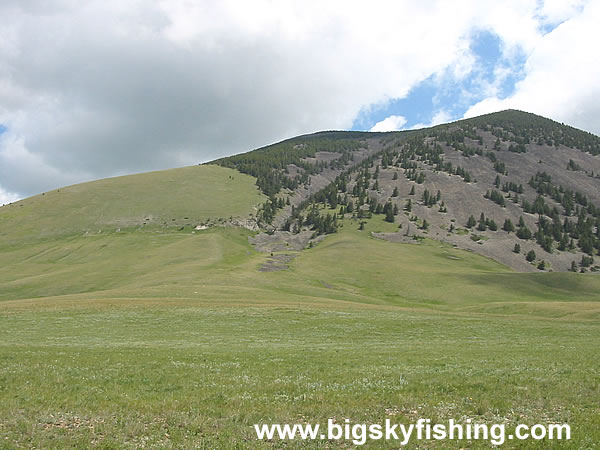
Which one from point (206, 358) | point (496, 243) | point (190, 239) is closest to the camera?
point (206, 358)

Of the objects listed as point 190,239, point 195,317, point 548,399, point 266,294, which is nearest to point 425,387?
point 548,399

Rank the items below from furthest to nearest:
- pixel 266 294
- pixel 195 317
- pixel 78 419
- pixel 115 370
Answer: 1. pixel 266 294
2. pixel 195 317
3. pixel 115 370
4. pixel 78 419

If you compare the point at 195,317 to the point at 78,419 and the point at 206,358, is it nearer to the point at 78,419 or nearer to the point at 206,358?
the point at 206,358

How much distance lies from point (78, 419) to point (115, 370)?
7818 mm

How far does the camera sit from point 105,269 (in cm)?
12575

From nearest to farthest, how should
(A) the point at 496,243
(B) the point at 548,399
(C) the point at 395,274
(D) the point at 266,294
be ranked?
(B) the point at 548,399 → (D) the point at 266,294 → (C) the point at 395,274 → (A) the point at 496,243

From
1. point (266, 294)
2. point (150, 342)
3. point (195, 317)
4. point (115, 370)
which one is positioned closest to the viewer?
point (115, 370)

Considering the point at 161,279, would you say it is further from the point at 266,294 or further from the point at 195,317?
the point at 195,317

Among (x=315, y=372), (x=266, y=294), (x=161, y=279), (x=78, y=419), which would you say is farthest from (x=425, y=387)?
(x=161, y=279)

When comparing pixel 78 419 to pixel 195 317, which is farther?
pixel 195 317

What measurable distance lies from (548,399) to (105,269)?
133 m

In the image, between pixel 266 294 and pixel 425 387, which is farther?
pixel 266 294

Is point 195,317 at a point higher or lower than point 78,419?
lower

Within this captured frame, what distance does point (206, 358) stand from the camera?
25141 millimetres
